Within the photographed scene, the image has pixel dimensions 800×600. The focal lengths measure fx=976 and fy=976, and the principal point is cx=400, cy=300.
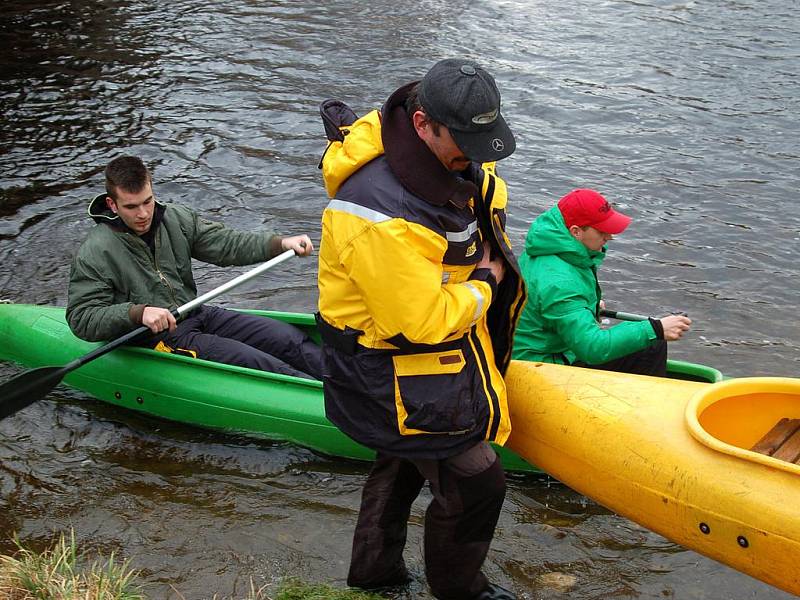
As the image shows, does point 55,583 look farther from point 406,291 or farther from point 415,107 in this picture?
point 415,107

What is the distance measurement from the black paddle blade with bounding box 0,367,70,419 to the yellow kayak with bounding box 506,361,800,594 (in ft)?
7.96

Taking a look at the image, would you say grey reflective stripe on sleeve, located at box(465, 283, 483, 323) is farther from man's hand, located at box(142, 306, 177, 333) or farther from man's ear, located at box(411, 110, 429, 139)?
man's hand, located at box(142, 306, 177, 333)

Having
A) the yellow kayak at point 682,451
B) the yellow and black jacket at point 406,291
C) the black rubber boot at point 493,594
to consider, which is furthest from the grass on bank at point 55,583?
the yellow kayak at point 682,451

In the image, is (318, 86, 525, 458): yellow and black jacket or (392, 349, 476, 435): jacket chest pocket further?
(392, 349, 476, 435): jacket chest pocket

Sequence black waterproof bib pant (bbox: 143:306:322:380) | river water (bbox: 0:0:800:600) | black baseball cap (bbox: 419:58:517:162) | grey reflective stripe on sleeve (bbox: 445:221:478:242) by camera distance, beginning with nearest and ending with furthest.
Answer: black baseball cap (bbox: 419:58:517:162) → grey reflective stripe on sleeve (bbox: 445:221:478:242) → river water (bbox: 0:0:800:600) → black waterproof bib pant (bbox: 143:306:322:380)

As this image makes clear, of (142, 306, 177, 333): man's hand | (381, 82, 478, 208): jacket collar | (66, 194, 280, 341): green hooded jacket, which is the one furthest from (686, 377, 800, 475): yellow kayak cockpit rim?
(142, 306, 177, 333): man's hand

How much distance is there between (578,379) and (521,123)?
23.0 feet

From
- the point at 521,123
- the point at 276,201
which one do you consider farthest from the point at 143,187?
the point at 521,123

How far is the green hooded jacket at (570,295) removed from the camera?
173 inches

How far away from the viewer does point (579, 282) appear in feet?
14.8

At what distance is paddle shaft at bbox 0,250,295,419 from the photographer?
4832mm

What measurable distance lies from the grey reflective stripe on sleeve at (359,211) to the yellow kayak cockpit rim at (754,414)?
155 centimetres

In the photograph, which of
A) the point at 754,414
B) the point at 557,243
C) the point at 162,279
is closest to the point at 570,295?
the point at 557,243

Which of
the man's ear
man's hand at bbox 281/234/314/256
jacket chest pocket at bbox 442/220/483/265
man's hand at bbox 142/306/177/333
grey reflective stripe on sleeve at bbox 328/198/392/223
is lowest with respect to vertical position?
man's hand at bbox 142/306/177/333
